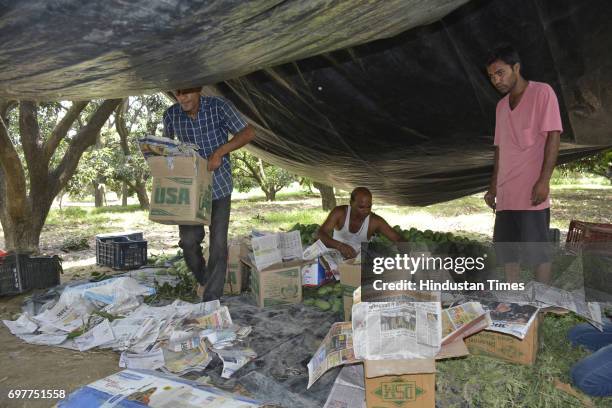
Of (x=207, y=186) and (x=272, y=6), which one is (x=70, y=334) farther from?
(x=272, y=6)

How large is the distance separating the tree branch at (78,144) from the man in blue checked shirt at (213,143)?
2672mm

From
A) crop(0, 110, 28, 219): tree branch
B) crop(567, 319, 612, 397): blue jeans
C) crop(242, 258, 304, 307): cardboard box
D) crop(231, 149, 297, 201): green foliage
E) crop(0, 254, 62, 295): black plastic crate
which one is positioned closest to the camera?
crop(567, 319, 612, 397): blue jeans

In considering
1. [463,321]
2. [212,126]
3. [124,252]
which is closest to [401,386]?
[463,321]

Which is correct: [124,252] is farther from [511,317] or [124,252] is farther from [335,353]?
[511,317]

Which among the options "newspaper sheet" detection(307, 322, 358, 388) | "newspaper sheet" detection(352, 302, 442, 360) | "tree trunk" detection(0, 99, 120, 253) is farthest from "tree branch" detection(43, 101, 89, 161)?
"newspaper sheet" detection(352, 302, 442, 360)

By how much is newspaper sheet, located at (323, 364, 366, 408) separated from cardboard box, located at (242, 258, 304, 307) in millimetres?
1163

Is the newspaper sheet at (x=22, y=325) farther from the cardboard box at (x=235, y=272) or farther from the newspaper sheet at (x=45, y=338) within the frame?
the cardboard box at (x=235, y=272)

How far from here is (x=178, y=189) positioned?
2.71 meters

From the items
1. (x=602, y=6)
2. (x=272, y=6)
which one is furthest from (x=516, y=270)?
(x=272, y=6)

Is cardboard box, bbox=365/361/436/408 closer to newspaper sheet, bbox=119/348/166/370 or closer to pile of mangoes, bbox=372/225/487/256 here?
newspaper sheet, bbox=119/348/166/370

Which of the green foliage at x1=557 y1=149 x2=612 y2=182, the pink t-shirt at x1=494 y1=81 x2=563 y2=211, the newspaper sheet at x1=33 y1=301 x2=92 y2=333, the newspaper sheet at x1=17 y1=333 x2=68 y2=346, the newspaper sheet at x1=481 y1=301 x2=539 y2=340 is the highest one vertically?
the green foliage at x1=557 y1=149 x2=612 y2=182

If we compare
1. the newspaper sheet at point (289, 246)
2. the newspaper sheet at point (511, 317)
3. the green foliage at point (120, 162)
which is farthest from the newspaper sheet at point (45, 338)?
the green foliage at point (120, 162)

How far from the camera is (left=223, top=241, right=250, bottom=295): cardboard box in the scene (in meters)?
3.58

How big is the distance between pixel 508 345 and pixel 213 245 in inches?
76.4
